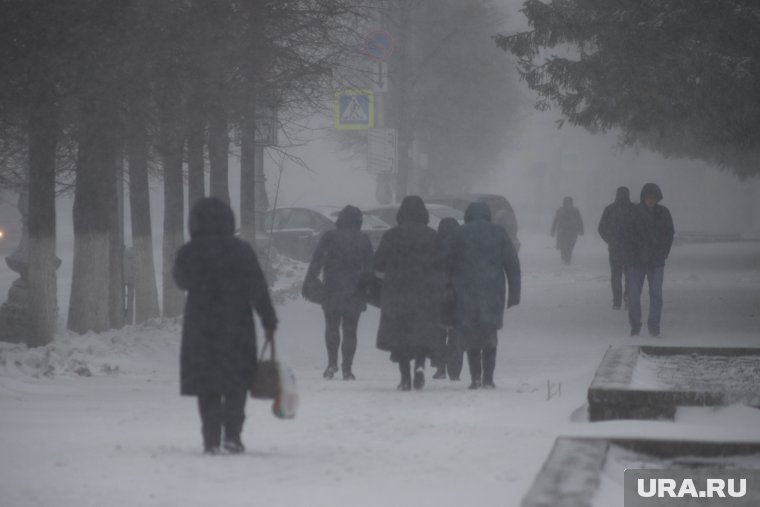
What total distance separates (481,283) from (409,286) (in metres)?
0.62

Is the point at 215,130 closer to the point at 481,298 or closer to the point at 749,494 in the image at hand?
the point at 481,298

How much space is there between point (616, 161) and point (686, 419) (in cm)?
7897

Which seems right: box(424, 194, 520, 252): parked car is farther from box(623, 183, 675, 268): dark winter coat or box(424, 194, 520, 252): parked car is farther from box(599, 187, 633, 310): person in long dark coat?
box(623, 183, 675, 268): dark winter coat

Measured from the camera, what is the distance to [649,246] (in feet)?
55.0

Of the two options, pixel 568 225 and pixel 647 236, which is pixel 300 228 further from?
pixel 647 236

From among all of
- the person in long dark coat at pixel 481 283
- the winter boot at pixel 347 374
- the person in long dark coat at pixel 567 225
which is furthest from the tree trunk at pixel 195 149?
the person in long dark coat at pixel 567 225

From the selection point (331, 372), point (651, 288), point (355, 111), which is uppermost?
point (355, 111)

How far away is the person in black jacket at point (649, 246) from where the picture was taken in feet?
55.0

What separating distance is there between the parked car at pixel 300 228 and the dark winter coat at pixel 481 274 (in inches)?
701

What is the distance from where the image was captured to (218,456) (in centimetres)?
780

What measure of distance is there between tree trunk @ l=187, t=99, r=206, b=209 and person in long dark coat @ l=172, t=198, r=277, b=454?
7.94 m

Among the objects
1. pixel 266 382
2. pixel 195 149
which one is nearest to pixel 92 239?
pixel 195 149

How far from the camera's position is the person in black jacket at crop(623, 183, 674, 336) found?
16.8m

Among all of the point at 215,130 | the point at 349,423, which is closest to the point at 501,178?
the point at 215,130
